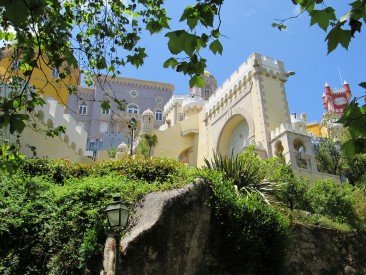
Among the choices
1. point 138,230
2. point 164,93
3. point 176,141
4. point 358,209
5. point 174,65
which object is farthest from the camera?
point 164,93

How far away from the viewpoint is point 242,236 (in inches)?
367

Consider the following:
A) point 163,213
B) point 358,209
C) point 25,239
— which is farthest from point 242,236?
point 358,209

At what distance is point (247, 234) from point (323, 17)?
6983mm

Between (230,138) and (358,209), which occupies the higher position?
(230,138)

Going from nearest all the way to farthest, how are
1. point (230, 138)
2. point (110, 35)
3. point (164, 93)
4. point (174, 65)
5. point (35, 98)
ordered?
point (174, 65) → point (35, 98) → point (110, 35) → point (230, 138) → point (164, 93)

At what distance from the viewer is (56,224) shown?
8.85m

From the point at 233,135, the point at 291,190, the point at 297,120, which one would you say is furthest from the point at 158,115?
the point at 291,190

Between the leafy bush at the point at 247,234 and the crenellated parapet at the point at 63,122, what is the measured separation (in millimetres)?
9969

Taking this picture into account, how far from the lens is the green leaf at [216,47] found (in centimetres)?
373

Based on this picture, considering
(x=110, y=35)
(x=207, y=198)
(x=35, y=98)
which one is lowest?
(x=207, y=198)

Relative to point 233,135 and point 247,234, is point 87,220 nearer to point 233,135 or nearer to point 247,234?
point 247,234

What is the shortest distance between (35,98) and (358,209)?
1475cm

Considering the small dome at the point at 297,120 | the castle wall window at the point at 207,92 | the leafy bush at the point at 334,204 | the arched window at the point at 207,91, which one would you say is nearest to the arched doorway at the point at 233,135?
the small dome at the point at 297,120

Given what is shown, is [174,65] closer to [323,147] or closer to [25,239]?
[25,239]
